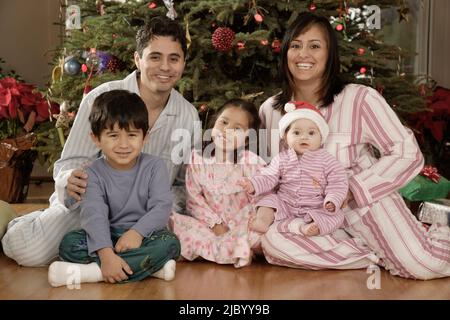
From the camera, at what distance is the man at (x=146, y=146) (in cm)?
238

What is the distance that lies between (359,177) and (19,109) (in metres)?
2.63

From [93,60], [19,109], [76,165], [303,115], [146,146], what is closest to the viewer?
[303,115]

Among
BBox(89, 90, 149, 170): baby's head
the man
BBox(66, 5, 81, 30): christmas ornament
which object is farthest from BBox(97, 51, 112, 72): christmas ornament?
BBox(89, 90, 149, 170): baby's head

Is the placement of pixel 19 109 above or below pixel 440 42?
below

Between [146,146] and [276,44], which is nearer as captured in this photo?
[146,146]

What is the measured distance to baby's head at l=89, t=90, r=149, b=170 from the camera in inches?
88.4

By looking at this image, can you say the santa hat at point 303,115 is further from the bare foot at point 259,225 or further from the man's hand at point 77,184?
the man's hand at point 77,184

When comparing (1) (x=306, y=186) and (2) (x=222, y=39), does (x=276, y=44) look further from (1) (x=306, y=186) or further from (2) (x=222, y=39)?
(1) (x=306, y=186)

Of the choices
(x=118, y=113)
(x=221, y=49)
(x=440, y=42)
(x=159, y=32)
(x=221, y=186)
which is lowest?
(x=221, y=186)

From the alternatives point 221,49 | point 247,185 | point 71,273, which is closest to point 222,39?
point 221,49

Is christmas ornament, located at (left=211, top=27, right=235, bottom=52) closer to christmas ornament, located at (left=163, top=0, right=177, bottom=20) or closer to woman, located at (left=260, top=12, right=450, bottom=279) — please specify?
christmas ornament, located at (left=163, top=0, right=177, bottom=20)

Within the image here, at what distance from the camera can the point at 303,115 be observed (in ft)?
7.77
